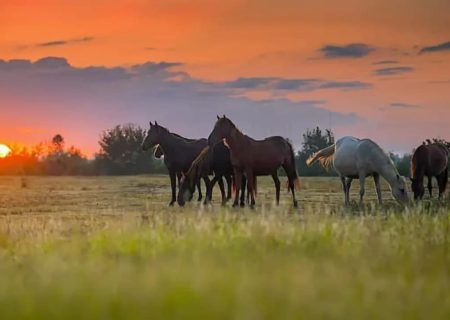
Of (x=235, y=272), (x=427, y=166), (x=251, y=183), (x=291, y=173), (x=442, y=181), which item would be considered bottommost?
(x=235, y=272)

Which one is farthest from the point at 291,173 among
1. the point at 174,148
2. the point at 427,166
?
the point at 427,166

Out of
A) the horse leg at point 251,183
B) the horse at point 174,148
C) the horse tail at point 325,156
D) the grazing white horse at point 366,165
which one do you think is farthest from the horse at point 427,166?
the horse at point 174,148

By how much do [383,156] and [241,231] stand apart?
11.2m

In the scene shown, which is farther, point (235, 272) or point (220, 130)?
point (220, 130)

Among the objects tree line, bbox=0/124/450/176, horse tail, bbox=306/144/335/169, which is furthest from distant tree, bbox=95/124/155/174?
horse tail, bbox=306/144/335/169

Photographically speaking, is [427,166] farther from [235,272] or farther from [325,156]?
[235,272]

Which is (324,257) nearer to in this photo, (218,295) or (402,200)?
(218,295)

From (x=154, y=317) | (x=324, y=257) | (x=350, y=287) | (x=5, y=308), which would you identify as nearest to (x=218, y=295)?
(x=154, y=317)

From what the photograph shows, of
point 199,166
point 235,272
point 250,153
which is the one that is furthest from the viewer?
point 199,166

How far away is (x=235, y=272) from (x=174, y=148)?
15.3 m

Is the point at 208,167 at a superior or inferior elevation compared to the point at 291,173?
superior

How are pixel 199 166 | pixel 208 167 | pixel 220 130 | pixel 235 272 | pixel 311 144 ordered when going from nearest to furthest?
pixel 235 272, pixel 220 130, pixel 199 166, pixel 208 167, pixel 311 144

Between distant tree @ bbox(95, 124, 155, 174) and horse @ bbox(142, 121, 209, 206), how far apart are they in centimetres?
3390

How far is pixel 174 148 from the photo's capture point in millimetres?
23312
